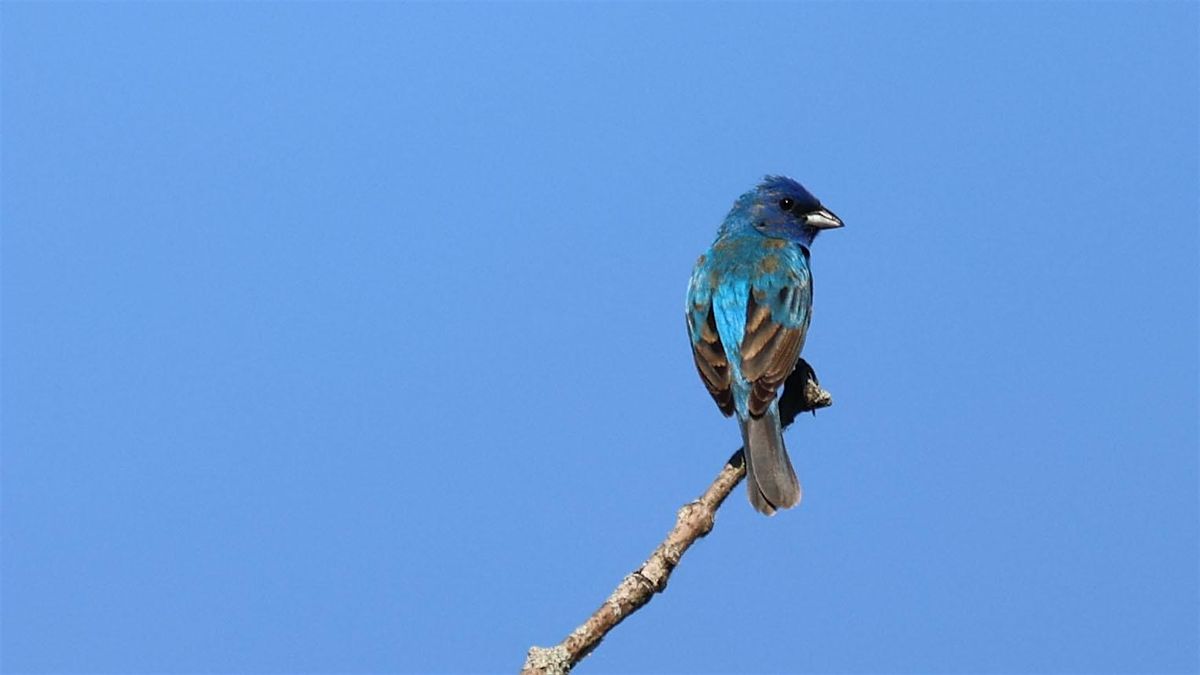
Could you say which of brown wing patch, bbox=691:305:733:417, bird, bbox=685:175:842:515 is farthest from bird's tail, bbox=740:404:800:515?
brown wing patch, bbox=691:305:733:417

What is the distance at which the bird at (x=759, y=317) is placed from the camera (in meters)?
6.36

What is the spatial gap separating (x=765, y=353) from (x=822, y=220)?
2156mm

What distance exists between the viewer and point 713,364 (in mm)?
6945

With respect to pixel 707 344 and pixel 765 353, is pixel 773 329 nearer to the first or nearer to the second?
pixel 765 353

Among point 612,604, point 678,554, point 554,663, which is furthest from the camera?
point 678,554

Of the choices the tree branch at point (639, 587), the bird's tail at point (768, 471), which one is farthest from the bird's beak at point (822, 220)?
the tree branch at point (639, 587)

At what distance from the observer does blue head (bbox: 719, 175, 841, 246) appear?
8.72 meters

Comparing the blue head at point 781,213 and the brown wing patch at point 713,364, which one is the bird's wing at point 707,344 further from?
the blue head at point 781,213

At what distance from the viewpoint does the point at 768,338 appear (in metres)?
7.01

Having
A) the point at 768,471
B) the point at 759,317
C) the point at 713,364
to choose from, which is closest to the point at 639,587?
the point at 768,471

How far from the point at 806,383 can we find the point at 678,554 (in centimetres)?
338

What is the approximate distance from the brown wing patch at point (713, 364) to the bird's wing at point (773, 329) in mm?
108

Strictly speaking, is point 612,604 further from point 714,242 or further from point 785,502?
point 714,242

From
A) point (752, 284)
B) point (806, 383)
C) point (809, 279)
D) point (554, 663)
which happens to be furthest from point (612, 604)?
point (809, 279)
